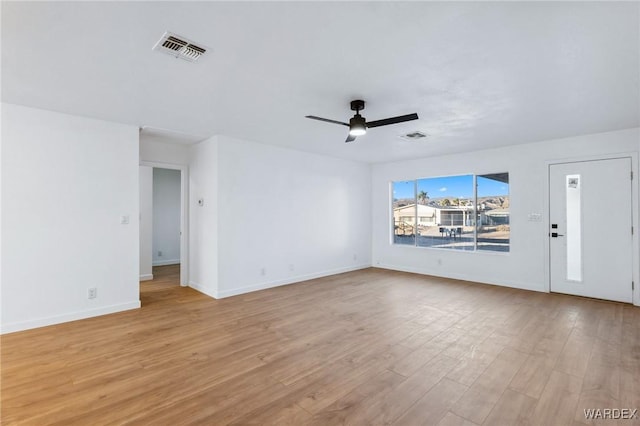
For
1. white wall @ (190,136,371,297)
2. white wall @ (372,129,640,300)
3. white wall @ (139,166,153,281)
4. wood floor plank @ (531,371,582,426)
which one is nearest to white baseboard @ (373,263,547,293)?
white wall @ (372,129,640,300)

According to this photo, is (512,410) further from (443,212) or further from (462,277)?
(443,212)

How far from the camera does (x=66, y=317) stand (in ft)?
12.3

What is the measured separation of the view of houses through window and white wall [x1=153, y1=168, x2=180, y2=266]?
19.8ft

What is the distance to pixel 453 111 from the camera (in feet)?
12.0

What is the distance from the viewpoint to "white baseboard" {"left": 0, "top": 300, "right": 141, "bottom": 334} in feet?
11.3

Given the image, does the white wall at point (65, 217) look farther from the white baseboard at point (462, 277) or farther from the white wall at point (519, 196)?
the white wall at point (519, 196)

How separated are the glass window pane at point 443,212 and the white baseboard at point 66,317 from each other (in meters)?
5.94

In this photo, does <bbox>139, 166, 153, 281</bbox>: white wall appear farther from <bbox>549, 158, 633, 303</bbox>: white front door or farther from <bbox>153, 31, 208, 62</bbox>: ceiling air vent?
<bbox>549, 158, 633, 303</bbox>: white front door

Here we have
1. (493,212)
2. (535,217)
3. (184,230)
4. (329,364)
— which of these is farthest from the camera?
(493,212)

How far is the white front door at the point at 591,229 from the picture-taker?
14.9 feet

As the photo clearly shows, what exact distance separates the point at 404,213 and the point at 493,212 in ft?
6.37

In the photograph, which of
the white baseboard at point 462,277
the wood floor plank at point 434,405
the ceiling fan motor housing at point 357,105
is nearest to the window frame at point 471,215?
the white baseboard at point 462,277

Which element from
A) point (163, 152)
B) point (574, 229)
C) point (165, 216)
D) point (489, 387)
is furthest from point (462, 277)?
point (165, 216)

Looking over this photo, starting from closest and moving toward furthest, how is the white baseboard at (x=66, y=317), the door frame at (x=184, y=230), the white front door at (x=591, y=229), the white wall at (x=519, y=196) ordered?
the white baseboard at (x=66, y=317) → the white front door at (x=591, y=229) → the white wall at (x=519, y=196) → the door frame at (x=184, y=230)
